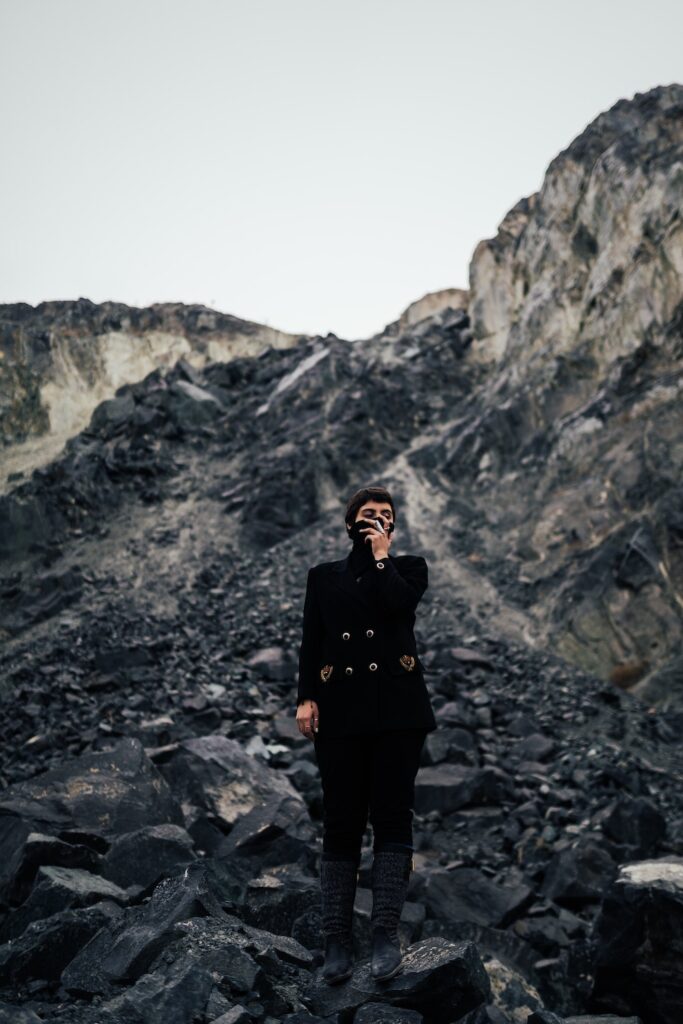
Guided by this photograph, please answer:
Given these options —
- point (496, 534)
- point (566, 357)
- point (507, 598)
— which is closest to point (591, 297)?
point (566, 357)

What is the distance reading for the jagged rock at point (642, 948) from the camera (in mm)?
4105

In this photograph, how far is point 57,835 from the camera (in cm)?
573

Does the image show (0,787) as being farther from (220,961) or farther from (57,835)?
(220,961)

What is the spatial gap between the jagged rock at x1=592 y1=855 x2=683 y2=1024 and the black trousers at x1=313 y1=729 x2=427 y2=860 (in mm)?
1756

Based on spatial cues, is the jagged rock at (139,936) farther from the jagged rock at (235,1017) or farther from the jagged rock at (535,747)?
the jagged rock at (535,747)

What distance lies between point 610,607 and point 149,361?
24131 millimetres

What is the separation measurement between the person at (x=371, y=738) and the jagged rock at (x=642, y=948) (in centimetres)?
172

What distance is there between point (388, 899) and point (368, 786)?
47cm

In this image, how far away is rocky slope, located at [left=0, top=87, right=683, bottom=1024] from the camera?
4.02m

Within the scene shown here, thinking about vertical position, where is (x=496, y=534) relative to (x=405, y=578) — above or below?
below

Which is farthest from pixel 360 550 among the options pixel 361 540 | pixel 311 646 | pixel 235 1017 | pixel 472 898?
pixel 472 898

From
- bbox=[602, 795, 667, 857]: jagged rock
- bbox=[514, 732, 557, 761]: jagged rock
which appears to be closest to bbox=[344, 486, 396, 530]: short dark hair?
bbox=[602, 795, 667, 857]: jagged rock

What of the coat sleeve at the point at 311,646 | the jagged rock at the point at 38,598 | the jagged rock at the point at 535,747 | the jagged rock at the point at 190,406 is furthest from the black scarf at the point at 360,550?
the jagged rock at the point at 190,406

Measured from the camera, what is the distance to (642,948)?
425cm
